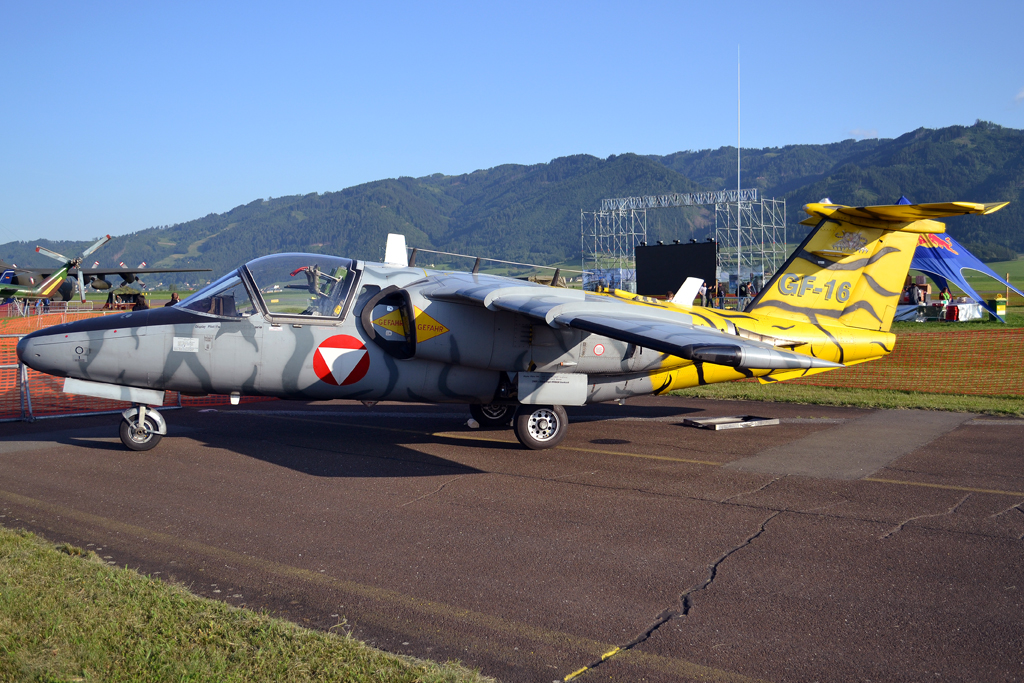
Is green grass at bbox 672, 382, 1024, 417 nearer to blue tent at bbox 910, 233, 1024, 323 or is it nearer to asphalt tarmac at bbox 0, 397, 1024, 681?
asphalt tarmac at bbox 0, 397, 1024, 681

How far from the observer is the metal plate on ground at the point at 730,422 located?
12.1 meters

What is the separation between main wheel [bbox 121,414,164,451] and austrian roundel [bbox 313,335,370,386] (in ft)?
8.57

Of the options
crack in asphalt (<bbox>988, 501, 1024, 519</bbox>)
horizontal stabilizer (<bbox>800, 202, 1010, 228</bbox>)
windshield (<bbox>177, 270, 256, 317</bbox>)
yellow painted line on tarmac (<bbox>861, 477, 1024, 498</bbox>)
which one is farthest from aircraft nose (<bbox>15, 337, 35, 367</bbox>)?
crack in asphalt (<bbox>988, 501, 1024, 519</bbox>)

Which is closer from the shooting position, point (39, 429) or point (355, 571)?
point (355, 571)

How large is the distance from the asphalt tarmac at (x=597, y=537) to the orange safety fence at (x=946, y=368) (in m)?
4.92

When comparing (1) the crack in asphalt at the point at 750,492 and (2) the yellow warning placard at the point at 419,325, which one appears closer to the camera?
(1) the crack in asphalt at the point at 750,492

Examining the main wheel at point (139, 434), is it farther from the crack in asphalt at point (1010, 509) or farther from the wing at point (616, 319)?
the crack in asphalt at point (1010, 509)

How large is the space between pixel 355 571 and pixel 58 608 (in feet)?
6.78

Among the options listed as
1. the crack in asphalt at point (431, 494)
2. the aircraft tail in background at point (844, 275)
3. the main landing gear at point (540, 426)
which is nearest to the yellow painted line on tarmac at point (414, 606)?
the crack in asphalt at point (431, 494)

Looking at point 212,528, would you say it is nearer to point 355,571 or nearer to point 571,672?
point 355,571

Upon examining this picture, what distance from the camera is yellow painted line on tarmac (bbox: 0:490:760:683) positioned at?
4359 millimetres

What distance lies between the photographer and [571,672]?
14.1 feet

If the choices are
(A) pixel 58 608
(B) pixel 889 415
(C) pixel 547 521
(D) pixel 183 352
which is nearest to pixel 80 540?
(A) pixel 58 608

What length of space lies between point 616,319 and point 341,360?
3969mm
